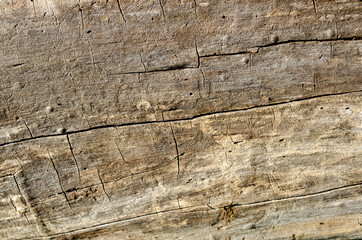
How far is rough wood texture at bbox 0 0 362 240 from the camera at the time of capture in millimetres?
1531

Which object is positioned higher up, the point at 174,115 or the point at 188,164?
the point at 174,115

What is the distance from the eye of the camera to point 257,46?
1586 millimetres

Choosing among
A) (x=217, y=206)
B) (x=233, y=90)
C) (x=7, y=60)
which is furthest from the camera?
(x=217, y=206)

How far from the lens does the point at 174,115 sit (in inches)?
64.7

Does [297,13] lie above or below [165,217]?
above

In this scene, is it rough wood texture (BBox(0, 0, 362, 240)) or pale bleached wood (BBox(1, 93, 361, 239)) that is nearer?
rough wood texture (BBox(0, 0, 362, 240))

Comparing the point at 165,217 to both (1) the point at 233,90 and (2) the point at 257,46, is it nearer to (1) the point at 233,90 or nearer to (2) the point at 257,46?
(1) the point at 233,90

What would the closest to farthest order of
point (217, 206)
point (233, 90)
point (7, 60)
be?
point (7, 60) → point (233, 90) → point (217, 206)

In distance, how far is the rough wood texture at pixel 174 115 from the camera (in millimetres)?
1531

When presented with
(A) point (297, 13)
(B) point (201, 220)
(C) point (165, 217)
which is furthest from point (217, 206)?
(A) point (297, 13)

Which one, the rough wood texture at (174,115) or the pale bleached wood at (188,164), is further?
the pale bleached wood at (188,164)

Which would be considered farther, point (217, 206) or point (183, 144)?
point (217, 206)

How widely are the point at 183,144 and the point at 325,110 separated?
0.78 metres

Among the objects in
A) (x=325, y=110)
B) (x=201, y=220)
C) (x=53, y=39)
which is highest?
(x=53, y=39)
